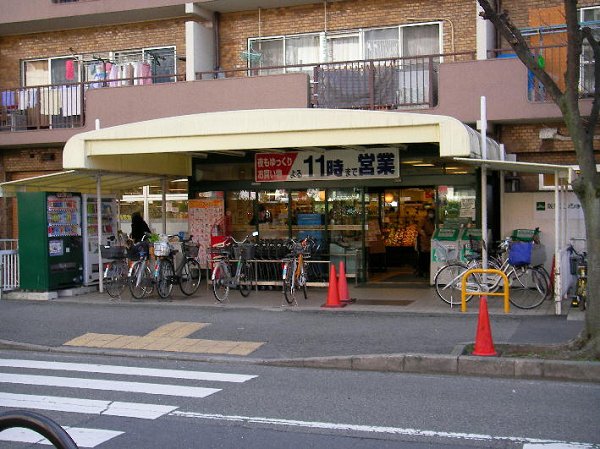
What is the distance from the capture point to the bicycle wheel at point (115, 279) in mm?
15062

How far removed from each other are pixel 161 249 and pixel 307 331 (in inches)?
174

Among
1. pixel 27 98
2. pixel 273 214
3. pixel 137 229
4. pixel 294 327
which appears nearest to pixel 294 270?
pixel 294 327

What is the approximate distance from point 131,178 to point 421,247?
22.3ft

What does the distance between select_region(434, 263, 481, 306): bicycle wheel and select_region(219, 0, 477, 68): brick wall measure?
5771mm

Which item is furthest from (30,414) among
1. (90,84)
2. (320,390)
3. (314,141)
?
(90,84)

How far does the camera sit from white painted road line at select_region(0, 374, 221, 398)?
8.34 metres

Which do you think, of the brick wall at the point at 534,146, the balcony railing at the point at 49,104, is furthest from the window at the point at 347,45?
the brick wall at the point at 534,146

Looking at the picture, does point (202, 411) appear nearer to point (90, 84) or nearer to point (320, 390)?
point (320, 390)

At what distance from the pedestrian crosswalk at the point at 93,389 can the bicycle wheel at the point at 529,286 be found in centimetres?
591

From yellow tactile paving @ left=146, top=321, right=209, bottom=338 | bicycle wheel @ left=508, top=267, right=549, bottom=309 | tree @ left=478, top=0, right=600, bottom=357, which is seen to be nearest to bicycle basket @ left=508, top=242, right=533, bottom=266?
bicycle wheel @ left=508, top=267, right=549, bottom=309

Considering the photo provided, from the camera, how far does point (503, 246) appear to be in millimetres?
13469

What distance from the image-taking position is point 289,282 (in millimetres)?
13914

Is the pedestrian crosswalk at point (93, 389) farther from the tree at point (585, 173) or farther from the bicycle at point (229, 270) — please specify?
the bicycle at point (229, 270)

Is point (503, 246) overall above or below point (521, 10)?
below
